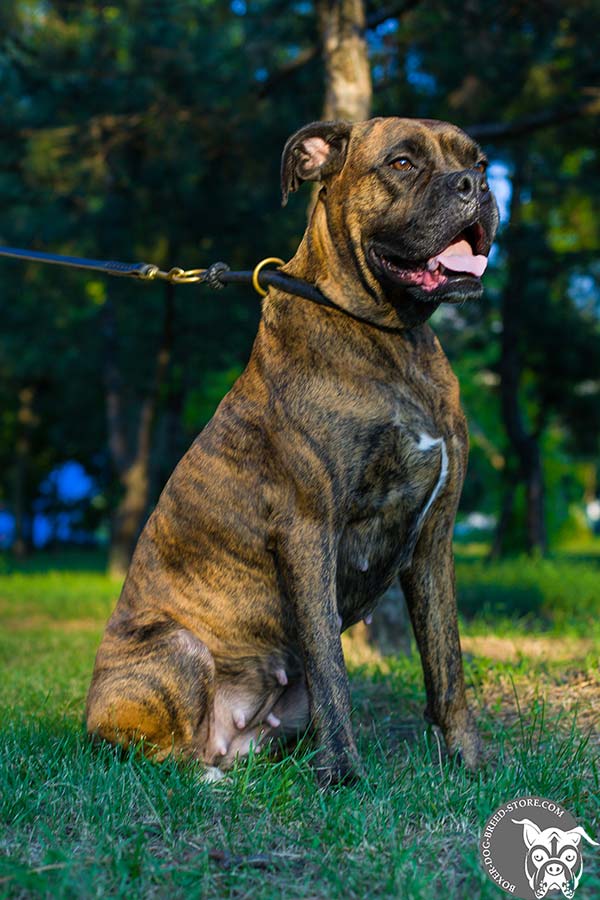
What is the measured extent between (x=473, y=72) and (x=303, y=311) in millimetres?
6747

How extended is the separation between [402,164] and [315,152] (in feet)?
1.35

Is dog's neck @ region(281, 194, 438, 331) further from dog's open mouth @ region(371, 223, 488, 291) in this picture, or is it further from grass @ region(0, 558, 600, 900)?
grass @ region(0, 558, 600, 900)

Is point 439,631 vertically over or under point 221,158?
under

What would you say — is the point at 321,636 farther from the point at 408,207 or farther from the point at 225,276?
the point at 225,276

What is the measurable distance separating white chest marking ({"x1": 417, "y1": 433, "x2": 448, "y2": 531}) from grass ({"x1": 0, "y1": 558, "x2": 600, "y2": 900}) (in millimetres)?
849

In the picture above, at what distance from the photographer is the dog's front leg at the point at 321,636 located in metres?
3.14

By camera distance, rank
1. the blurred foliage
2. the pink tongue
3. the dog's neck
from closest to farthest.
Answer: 1. the pink tongue
2. the dog's neck
3. the blurred foliage

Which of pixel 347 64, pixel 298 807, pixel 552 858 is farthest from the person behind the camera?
pixel 347 64

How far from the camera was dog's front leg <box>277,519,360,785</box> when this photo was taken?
3141 millimetres

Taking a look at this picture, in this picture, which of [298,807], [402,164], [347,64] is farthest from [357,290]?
[347,64]

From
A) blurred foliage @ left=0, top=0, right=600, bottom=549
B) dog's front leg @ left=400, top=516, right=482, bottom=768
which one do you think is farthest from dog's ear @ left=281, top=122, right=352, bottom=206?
blurred foliage @ left=0, top=0, right=600, bottom=549

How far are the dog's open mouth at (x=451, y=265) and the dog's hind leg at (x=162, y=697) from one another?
1.45 meters

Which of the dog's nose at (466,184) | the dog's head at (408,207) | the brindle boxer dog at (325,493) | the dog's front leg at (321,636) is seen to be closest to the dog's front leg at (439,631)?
the brindle boxer dog at (325,493)

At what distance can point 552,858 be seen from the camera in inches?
94.8
